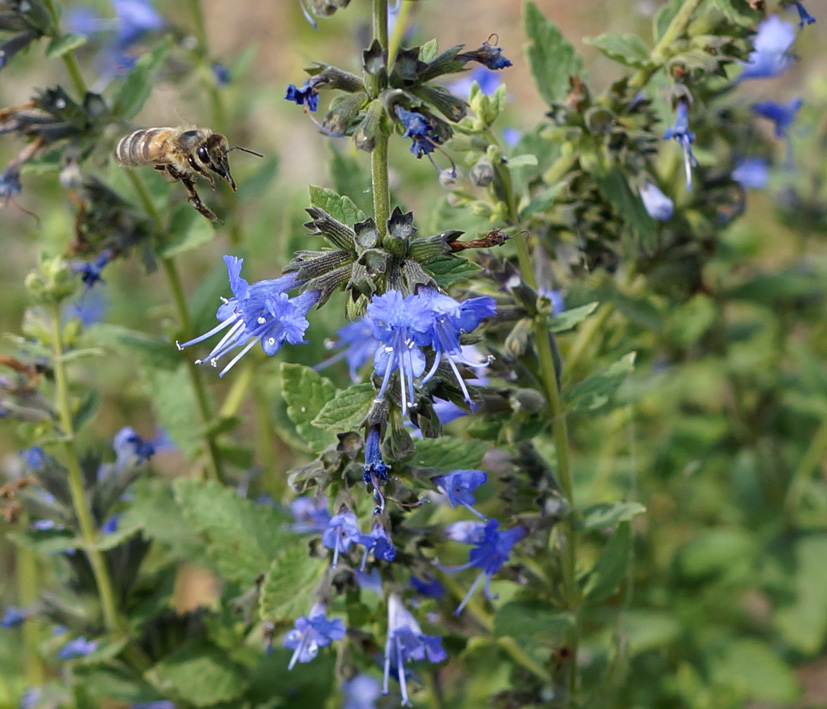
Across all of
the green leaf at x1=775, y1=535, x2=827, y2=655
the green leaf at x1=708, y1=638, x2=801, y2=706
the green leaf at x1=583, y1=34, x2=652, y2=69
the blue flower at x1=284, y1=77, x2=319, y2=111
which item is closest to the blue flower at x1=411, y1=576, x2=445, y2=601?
the blue flower at x1=284, y1=77, x2=319, y2=111

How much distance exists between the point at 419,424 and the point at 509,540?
22.5 inches

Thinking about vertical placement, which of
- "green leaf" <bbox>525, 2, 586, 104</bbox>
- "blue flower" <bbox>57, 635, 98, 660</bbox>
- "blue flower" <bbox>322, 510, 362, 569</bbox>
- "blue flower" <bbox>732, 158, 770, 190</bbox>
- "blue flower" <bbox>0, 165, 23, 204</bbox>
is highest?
"blue flower" <bbox>732, 158, 770, 190</bbox>

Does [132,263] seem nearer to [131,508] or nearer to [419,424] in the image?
[131,508]

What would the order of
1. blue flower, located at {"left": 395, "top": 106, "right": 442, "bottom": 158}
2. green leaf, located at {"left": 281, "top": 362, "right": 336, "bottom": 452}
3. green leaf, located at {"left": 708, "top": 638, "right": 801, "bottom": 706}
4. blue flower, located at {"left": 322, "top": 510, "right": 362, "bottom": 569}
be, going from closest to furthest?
blue flower, located at {"left": 395, "top": 106, "right": 442, "bottom": 158} < blue flower, located at {"left": 322, "top": 510, "right": 362, "bottom": 569} < green leaf, located at {"left": 281, "top": 362, "right": 336, "bottom": 452} < green leaf, located at {"left": 708, "top": 638, "right": 801, "bottom": 706}

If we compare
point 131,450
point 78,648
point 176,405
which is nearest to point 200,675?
point 78,648

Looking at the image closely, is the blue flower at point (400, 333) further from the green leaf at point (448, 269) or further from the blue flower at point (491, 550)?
the blue flower at point (491, 550)

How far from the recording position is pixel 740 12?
8.81ft

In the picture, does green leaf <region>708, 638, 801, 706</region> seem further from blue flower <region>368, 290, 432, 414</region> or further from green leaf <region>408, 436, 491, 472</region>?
blue flower <region>368, 290, 432, 414</region>

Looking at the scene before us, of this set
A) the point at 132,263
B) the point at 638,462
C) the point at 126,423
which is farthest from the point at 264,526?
the point at 132,263

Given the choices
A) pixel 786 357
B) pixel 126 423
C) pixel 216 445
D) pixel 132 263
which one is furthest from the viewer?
pixel 132 263

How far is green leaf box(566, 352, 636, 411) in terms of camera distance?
256 centimetres

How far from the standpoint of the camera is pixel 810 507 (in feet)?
16.5

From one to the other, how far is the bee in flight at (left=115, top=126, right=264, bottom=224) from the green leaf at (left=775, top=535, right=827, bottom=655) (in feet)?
11.4

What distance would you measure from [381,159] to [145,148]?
871mm
